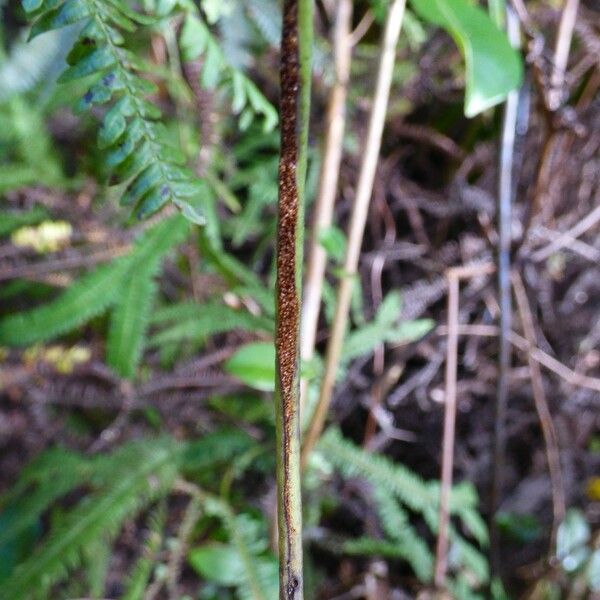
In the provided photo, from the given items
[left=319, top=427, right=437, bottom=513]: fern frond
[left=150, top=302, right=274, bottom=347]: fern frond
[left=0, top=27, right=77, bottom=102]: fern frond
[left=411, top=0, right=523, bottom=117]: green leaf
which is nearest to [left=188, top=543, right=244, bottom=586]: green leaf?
[left=319, top=427, right=437, bottom=513]: fern frond

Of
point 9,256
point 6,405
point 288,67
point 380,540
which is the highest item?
point 288,67

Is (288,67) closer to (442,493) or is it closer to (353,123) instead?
(442,493)

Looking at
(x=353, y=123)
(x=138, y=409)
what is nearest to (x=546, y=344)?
(x=353, y=123)

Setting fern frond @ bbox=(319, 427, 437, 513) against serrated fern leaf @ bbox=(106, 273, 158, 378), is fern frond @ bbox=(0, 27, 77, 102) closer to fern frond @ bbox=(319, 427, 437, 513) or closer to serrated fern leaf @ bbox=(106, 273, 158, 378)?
serrated fern leaf @ bbox=(106, 273, 158, 378)

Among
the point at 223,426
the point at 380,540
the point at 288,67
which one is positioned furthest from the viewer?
the point at 223,426

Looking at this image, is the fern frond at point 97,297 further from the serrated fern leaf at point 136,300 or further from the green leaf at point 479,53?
the green leaf at point 479,53

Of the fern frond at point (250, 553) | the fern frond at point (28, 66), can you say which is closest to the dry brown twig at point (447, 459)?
the fern frond at point (250, 553)

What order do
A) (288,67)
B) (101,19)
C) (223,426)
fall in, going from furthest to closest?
(223,426), (101,19), (288,67)
